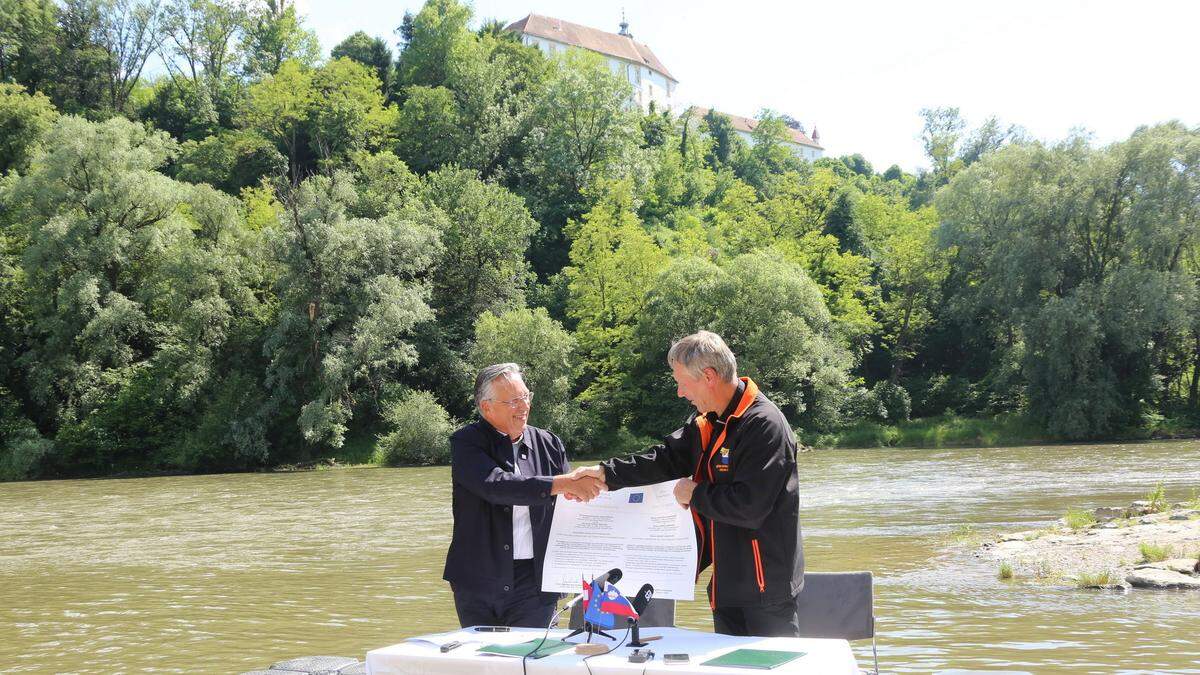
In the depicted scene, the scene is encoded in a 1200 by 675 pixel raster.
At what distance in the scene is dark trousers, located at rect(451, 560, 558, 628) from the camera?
4.88 meters

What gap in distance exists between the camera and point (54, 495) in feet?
102

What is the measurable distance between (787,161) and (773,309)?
49.8m

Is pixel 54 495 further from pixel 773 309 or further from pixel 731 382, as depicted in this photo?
pixel 731 382

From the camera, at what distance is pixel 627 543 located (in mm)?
4684

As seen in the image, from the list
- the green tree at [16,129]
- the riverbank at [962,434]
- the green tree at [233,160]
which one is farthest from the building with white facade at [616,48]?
the riverbank at [962,434]

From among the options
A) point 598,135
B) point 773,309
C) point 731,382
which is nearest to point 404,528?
point 731,382

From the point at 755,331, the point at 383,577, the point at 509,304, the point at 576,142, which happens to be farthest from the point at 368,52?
the point at 383,577

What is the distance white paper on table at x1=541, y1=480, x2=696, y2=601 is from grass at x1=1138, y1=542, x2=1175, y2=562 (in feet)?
30.1

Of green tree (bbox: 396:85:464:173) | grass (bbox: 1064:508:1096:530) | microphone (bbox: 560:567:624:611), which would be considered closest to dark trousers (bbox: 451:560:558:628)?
microphone (bbox: 560:567:624:611)

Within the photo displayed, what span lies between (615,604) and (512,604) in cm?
97

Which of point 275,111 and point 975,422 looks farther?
point 275,111

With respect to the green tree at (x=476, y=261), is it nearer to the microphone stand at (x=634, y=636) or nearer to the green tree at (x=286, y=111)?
the green tree at (x=286, y=111)

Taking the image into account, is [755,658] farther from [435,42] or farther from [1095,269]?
[435,42]

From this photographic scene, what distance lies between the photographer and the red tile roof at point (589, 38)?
101m
